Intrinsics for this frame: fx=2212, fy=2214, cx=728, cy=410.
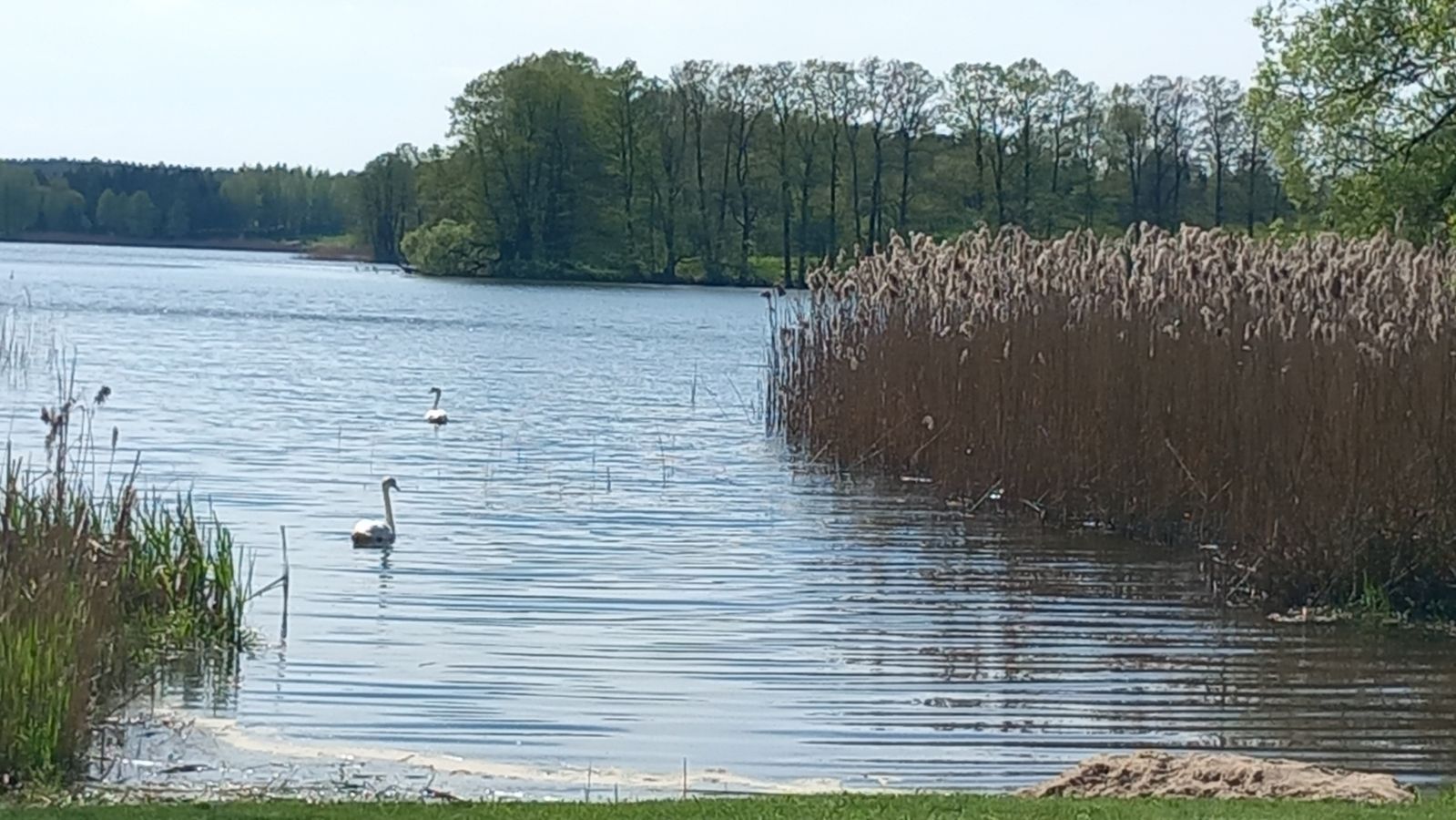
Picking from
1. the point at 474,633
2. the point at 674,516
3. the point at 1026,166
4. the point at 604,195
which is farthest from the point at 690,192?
the point at 474,633

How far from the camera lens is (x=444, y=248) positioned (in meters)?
83.4

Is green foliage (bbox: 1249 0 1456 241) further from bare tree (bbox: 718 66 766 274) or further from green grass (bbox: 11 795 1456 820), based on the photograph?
bare tree (bbox: 718 66 766 274)

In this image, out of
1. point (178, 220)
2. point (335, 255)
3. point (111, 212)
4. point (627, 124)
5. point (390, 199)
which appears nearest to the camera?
point (627, 124)

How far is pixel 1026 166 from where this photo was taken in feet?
234

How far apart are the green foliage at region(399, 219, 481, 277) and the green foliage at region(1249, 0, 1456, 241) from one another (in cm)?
5604

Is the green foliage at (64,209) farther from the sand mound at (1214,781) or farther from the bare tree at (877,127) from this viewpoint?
the sand mound at (1214,781)

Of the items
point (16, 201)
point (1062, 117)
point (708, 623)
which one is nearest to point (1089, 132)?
point (1062, 117)

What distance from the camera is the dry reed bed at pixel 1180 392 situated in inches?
551

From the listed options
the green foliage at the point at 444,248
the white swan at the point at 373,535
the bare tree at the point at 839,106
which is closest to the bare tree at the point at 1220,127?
the bare tree at the point at 839,106

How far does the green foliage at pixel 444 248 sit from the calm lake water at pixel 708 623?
176 ft

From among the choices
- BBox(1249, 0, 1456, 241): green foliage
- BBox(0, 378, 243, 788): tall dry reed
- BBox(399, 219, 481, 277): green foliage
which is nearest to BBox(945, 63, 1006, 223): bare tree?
BBox(399, 219, 481, 277): green foliage

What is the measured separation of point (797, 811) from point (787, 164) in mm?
71401

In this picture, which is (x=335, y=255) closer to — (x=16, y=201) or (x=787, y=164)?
(x=16, y=201)

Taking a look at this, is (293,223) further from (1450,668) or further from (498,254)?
→ (1450,668)
